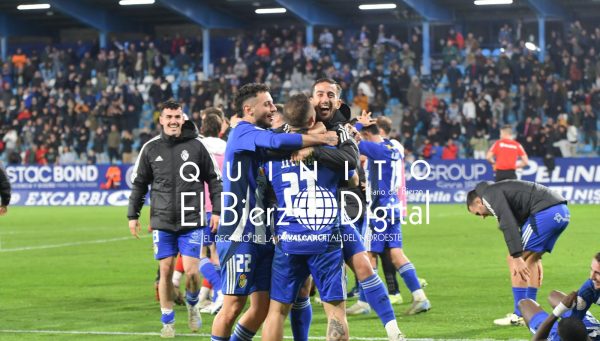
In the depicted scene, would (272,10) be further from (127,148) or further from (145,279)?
(145,279)

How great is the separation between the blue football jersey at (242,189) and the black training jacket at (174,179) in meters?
2.54

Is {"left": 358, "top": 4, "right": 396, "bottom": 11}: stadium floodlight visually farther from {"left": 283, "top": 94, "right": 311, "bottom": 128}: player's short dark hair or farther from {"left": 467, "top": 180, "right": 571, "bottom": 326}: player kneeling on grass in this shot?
{"left": 283, "top": 94, "right": 311, "bottom": 128}: player's short dark hair

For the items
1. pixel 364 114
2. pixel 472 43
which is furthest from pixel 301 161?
pixel 472 43

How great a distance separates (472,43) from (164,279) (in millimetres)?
32120

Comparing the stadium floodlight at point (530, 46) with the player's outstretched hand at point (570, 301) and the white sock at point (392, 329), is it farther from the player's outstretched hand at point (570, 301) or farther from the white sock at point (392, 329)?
the player's outstretched hand at point (570, 301)

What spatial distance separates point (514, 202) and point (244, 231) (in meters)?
3.34

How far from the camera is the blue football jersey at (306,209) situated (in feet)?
26.5

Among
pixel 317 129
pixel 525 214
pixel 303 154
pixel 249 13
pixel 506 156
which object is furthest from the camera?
pixel 249 13

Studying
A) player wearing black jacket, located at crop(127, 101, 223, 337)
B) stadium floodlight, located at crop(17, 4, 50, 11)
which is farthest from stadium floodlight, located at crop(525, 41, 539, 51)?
player wearing black jacket, located at crop(127, 101, 223, 337)

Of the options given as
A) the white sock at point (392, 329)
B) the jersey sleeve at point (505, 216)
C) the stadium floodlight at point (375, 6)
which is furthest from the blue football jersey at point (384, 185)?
the stadium floodlight at point (375, 6)

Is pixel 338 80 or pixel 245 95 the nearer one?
pixel 245 95

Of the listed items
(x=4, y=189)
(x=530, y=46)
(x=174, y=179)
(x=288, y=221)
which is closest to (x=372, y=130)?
(x=174, y=179)

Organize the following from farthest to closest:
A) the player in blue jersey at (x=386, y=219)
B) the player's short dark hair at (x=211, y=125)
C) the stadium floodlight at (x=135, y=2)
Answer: the stadium floodlight at (x=135, y=2)
the player's short dark hair at (x=211, y=125)
the player in blue jersey at (x=386, y=219)

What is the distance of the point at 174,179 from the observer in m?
11.1
